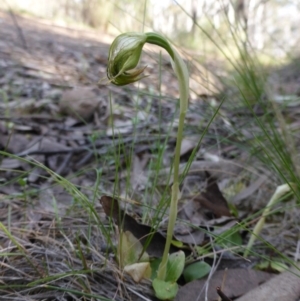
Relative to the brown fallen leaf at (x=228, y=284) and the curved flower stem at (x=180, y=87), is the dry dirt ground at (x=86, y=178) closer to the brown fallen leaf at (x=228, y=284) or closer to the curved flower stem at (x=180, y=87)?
the brown fallen leaf at (x=228, y=284)

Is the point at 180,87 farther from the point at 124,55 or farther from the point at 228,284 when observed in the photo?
the point at 228,284

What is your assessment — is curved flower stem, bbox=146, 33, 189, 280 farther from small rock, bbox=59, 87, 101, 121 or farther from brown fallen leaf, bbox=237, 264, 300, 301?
small rock, bbox=59, 87, 101, 121

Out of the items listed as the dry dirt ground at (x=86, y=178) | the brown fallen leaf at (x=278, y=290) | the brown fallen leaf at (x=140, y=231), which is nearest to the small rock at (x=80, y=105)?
the dry dirt ground at (x=86, y=178)

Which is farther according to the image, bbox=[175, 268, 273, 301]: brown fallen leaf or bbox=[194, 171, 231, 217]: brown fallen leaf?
bbox=[194, 171, 231, 217]: brown fallen leaf

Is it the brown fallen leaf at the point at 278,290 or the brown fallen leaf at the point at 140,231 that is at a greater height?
the brown fallen leaf at the point at 278,290

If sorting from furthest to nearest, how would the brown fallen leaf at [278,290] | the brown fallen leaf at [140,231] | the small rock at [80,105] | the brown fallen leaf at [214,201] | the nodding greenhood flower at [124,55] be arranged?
the small rock at [80,105]
the brown fallen leaf at [214,201]
the brown fallen leaf at [140,231]
the brown fallen leaf at [278,290]
the nodding greenhood flower at [124,55]

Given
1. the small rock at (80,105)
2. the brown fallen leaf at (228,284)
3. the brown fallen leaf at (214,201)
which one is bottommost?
the small rock at (80,105)

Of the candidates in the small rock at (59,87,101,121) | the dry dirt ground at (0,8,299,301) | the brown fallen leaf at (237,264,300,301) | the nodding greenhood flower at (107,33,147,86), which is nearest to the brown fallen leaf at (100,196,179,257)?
the dry dirt ground at (0,8,299,301)
